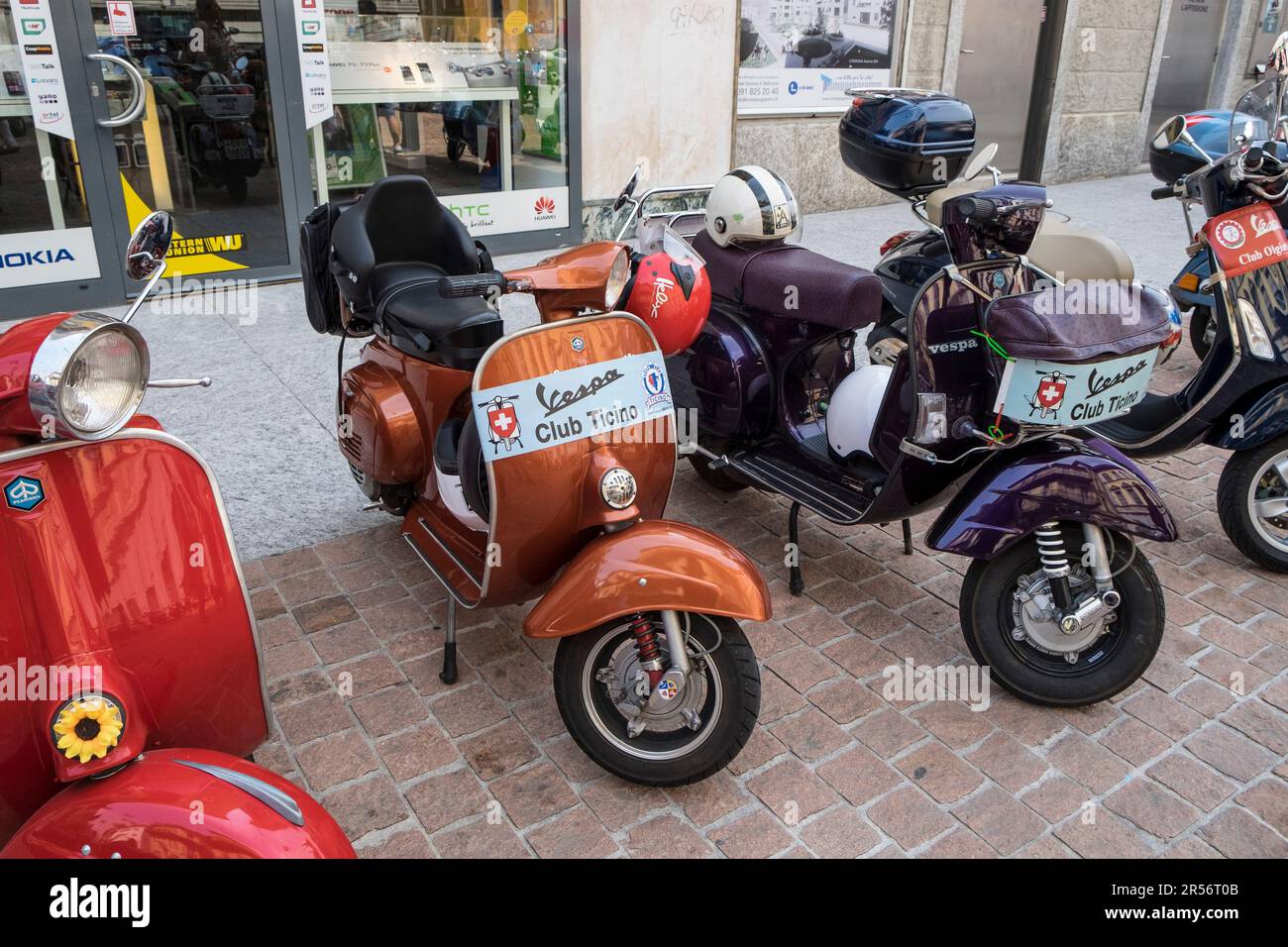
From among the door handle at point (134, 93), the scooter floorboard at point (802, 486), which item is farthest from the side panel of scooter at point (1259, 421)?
the door handle at point (134, 93)

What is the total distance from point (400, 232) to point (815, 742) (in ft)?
6.84

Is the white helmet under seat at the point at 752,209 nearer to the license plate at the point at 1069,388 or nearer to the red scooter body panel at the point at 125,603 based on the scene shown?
the license plate at the point at 1069,388

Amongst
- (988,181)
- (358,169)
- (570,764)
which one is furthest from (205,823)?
(358,169)

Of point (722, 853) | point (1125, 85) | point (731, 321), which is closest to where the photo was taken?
point (722, 853)

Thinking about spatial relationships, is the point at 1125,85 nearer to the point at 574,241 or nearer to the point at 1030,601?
the point at 574,241

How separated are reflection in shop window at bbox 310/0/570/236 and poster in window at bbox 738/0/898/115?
1.93 meters

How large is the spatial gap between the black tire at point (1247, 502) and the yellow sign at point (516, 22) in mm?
5508

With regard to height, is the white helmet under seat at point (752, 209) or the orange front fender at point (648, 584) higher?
the white helmet under seat at point (752, 209)

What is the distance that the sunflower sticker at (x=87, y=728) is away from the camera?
1.76m

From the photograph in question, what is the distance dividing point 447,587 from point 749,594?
0.99 meters

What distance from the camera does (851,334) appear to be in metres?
3.88

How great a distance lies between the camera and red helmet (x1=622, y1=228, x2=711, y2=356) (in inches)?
108

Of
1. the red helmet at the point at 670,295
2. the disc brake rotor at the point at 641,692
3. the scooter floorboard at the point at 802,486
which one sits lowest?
the disc brake rotor at the point at 641,692
